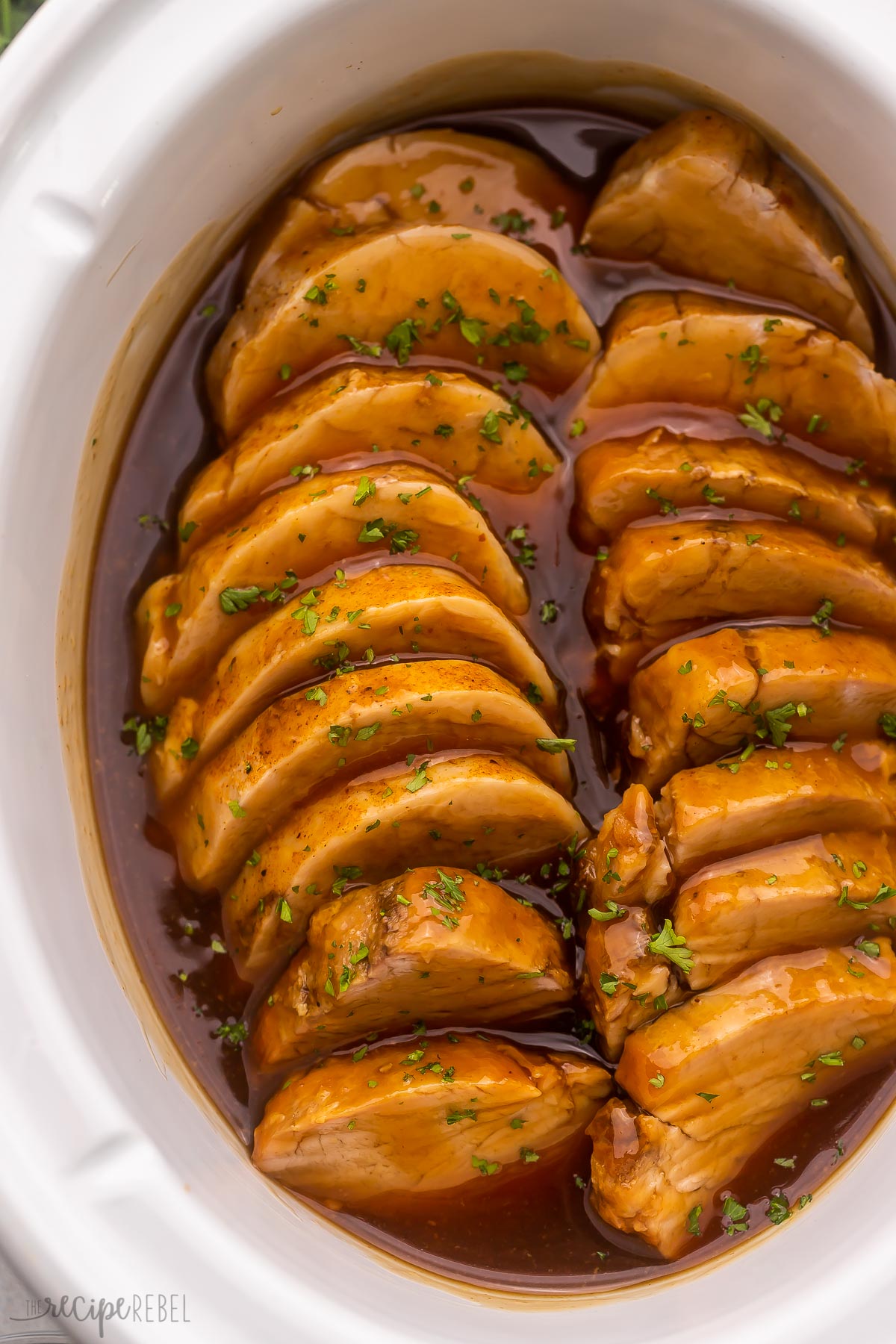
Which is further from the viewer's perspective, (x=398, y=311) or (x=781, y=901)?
(x=398, y=311)

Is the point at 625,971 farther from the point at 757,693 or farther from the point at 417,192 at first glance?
the point at 417,192

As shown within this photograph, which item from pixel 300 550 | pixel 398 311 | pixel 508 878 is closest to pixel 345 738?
pixel 300 550

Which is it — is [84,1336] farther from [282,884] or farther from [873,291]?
[873,291]

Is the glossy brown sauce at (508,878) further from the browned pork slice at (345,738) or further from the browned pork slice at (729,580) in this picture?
the browned pork slice at (345,738)

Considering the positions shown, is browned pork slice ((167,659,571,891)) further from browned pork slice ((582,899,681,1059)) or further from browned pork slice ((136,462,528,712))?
browned pork slice ((582,899,681,1059))

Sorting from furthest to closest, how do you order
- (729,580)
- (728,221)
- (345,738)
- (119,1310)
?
(728,221) < (729,580) < (345,738) < (119,1310)

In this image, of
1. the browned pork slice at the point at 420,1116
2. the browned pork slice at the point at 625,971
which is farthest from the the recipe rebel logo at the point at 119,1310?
the browned pork slice at the point at 625,971
